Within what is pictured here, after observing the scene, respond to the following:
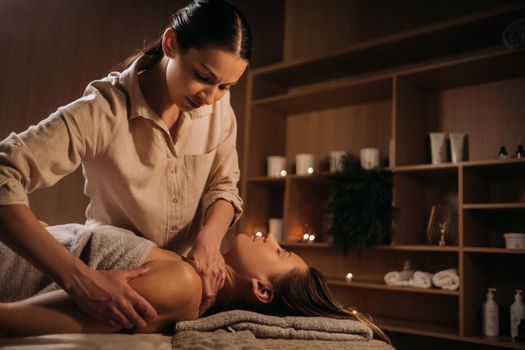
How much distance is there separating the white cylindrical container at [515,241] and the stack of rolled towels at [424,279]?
12.0 inches

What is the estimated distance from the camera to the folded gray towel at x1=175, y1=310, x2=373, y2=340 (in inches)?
48.0

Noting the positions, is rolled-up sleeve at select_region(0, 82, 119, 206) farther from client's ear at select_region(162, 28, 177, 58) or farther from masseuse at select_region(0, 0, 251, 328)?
client's ear at select_region(162, 28, 177, 58)

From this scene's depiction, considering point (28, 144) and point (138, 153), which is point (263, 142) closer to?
point (138, 153)

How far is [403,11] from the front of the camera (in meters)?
3.26

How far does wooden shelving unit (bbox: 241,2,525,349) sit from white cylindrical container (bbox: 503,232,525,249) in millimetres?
89

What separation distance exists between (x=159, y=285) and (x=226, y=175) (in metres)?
0.58

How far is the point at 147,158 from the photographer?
4.67 feet

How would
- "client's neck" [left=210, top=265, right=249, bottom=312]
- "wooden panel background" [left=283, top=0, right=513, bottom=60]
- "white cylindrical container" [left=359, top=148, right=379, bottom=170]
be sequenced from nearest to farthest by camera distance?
"client's neck" [left=210, top=265, right=249, bottom=312]
"white cylindrical container" [left=359, top=148, right=379, bottom=170]
"wooden panel background" [left=283, top=0, right=513, bottom=60]

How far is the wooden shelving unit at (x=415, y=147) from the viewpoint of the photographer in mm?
2568

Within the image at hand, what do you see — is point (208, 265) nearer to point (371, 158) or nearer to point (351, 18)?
point (371, 158)

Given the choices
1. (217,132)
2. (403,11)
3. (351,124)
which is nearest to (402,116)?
(351,124)

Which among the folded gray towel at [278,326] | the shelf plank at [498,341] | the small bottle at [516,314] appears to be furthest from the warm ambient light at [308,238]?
the folded gray towel at [278,326]

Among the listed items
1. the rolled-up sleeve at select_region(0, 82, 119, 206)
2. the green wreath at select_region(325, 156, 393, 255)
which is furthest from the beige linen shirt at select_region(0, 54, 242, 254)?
the green wreath at select_region(325, 156, 393, 255)

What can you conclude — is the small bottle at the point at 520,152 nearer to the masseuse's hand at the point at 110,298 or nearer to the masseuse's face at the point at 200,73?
the masseuse's face at the point at 200,73
